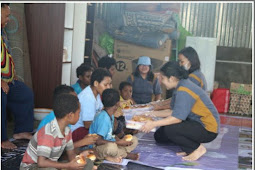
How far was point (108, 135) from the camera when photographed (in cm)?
392

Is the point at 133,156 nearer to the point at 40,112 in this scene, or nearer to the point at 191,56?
the point at 191,56

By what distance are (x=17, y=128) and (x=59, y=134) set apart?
1.88 m

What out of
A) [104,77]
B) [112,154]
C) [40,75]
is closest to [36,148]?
[112,154]

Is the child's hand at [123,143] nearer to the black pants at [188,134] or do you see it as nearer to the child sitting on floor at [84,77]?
the black pants at [188,134]

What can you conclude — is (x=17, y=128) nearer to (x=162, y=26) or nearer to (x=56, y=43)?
(x=56, y=43)

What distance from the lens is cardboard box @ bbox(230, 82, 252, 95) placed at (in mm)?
8047

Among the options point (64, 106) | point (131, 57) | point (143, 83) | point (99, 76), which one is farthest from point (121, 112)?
point (131, 57)

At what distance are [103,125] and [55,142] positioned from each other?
914mm

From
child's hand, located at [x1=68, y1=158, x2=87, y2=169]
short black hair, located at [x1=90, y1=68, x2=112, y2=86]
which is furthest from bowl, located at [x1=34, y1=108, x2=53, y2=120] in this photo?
child's hand, located at [x1=68, y1=158, x2=87, y2=169]

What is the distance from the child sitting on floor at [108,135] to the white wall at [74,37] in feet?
6.32

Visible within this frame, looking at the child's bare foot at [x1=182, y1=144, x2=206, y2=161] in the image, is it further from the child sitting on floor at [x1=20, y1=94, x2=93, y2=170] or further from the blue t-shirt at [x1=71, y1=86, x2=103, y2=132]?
the child sitting on floor at [x1=20, y1=94, x2=93, y2=170]

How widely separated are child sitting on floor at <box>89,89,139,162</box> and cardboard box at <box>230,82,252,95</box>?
4444 millimetres

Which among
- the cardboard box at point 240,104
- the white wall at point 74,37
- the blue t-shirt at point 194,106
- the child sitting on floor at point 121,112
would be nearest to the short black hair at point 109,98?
the child sitting on floor at point 121,112

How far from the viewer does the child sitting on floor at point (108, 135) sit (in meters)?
3.83
